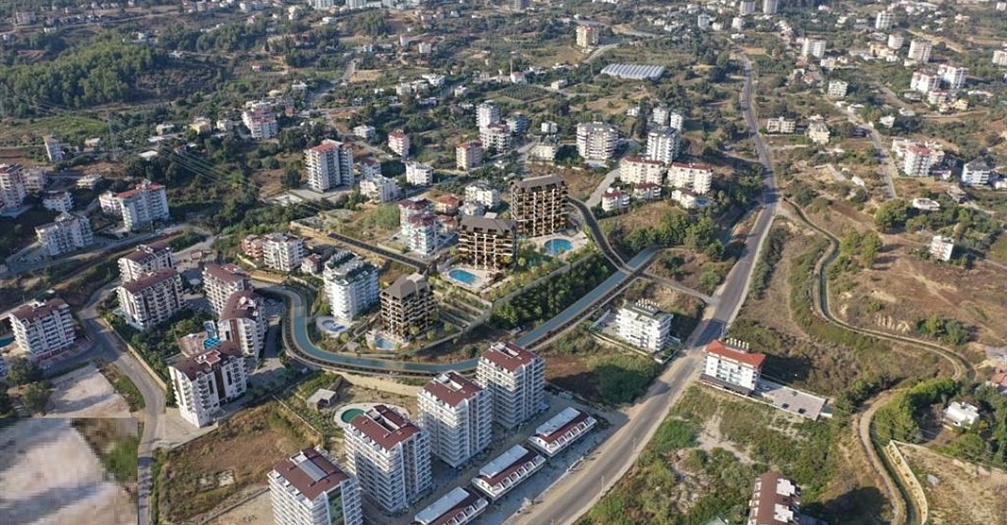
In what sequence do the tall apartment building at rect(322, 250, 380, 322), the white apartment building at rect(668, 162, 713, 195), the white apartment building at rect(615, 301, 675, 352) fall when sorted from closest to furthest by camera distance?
the white apartment building at rect(615, 301, 675, 352) → the tall apartment building at rect(322, 250, 380, 322) → the white apartment building at rect(668, 162, 713, 195)

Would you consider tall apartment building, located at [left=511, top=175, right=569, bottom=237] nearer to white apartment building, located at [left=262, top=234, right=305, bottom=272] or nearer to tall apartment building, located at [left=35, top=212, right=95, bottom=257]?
white apartment building, located at [left=262, top=234, right=305, bottom=272]

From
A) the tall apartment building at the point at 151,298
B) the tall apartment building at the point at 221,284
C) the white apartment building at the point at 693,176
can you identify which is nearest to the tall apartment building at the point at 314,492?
the tall apartment building at the point at 221,284

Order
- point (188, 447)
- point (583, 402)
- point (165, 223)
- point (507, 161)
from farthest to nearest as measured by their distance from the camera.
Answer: point (507, 161)
point (165, 223)
point (583, 402)
point (188, 447)

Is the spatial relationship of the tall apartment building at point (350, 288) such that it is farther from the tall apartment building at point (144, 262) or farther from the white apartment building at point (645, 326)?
the white apartment building at point (645, 326)

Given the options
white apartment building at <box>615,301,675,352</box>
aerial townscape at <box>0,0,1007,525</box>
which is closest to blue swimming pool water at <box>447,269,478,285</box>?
aerial townscape at <box>0,0,1007,525</box>

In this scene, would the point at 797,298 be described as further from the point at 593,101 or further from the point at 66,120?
the point at 66,120

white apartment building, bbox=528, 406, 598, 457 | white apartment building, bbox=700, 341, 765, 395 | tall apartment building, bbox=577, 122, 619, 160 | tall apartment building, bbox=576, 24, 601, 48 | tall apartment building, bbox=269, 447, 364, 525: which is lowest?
white apartment building, bbox=528, 406, 598, 457

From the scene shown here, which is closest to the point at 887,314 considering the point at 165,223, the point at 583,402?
the point at 583,402
